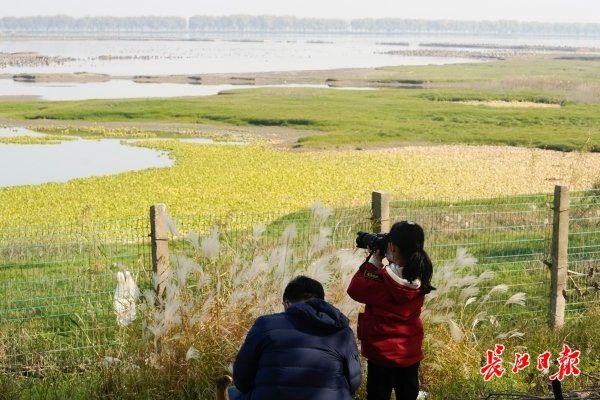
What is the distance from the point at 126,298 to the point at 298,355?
9.99 feet

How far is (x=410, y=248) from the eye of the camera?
224 inches

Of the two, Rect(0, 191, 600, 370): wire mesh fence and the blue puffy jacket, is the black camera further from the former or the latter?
Rect(0, 191, 600, 370): wire mesh fence

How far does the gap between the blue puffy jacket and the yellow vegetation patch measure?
16.4m

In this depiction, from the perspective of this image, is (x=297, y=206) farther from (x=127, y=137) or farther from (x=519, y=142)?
(x=127, y=137)

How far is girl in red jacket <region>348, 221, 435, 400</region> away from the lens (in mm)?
5699

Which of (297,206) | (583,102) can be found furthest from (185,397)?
(583,102)

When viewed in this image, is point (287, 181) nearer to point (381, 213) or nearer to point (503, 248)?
point (503, 248)

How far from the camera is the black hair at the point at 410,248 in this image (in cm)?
567

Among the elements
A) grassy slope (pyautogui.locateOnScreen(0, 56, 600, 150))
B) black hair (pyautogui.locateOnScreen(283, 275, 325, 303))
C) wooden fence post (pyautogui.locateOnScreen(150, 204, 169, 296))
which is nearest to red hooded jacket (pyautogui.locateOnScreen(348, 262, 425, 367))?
black hair (pyautogui.locateOnScreen(283, 275, 325, 303))

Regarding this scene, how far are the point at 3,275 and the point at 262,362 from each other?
9.65m

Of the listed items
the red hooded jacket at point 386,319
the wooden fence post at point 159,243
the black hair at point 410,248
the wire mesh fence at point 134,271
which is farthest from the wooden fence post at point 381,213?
the black hair at point 410,248

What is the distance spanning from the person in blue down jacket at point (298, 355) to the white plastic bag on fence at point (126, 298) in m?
2.75

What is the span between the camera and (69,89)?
3204 inches

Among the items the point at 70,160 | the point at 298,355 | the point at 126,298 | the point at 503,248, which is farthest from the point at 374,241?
the point at 70,160
